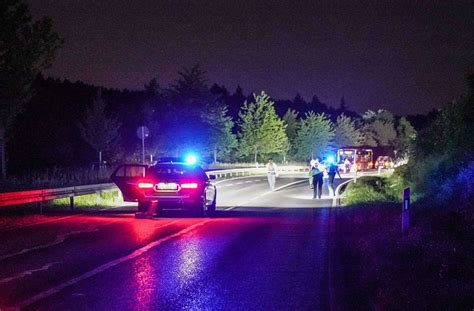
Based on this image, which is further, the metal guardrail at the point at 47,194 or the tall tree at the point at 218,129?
the tall tree at the point at 218,129

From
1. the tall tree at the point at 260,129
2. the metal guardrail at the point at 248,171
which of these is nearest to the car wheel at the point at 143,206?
the metal guardrail at the point at 248,171

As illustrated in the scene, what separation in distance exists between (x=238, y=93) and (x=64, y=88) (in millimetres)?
72460

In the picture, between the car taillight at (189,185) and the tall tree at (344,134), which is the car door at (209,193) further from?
the tall tree at (344,134)

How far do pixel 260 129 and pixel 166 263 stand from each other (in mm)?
65946

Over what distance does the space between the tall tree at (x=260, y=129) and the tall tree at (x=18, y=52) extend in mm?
50049

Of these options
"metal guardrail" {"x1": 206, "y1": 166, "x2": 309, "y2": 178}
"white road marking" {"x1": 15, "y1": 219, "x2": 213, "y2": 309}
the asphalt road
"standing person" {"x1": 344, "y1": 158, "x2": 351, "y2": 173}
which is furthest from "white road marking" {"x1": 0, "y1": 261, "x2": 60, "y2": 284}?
"standing person" {"x1": 344, "y1": 158, "x2": 351, "y2": 173}

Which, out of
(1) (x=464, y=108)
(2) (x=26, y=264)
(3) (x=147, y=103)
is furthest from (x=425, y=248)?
(3) (x=147, y=103)

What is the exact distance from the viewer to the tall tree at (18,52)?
86.8 ft

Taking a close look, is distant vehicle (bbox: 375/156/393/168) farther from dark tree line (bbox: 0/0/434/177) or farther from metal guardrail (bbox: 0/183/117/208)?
metal guardrail (bbox: 0/183/117/208)

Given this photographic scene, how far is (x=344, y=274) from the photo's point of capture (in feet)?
31.7

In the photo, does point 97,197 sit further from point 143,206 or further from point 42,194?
point 143,206

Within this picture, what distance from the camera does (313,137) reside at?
9375 centimetres

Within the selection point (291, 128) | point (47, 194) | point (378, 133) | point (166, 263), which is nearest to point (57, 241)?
point (166, 263)

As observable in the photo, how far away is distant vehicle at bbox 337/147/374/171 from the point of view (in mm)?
76125
